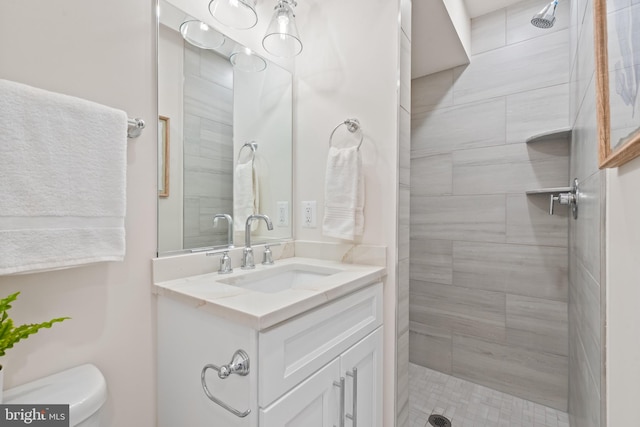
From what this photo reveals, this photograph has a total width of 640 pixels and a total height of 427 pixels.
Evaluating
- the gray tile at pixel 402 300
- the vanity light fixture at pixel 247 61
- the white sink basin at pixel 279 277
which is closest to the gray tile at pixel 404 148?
the gray tile at pixel 402 300

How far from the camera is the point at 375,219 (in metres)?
1.34

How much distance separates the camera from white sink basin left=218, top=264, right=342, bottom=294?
117 centimetres

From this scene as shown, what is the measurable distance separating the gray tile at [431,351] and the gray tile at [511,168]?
3.47 feet

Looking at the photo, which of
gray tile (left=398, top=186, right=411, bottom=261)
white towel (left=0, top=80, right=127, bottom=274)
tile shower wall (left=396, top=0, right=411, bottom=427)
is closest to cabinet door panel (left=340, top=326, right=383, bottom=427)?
tile shower wall (left=396, top=0, right=411, bottom=427)

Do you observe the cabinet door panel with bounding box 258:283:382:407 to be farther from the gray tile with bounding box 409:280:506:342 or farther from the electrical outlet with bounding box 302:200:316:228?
the gray tile with bounding box 409:280:506:342

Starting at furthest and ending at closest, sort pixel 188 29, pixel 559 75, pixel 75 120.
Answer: pixel 559 75 → pixel 188 29 → pixel 75 120

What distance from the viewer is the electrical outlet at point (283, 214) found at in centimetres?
156

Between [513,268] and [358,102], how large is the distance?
1396mm

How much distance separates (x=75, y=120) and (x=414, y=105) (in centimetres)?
205

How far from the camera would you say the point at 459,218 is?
1.99 m

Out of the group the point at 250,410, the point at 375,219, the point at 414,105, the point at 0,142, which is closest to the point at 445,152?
the point at 414,105

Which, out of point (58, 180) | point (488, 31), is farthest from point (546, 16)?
point (58, 180)

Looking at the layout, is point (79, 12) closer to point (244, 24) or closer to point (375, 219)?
point (244, 24)
